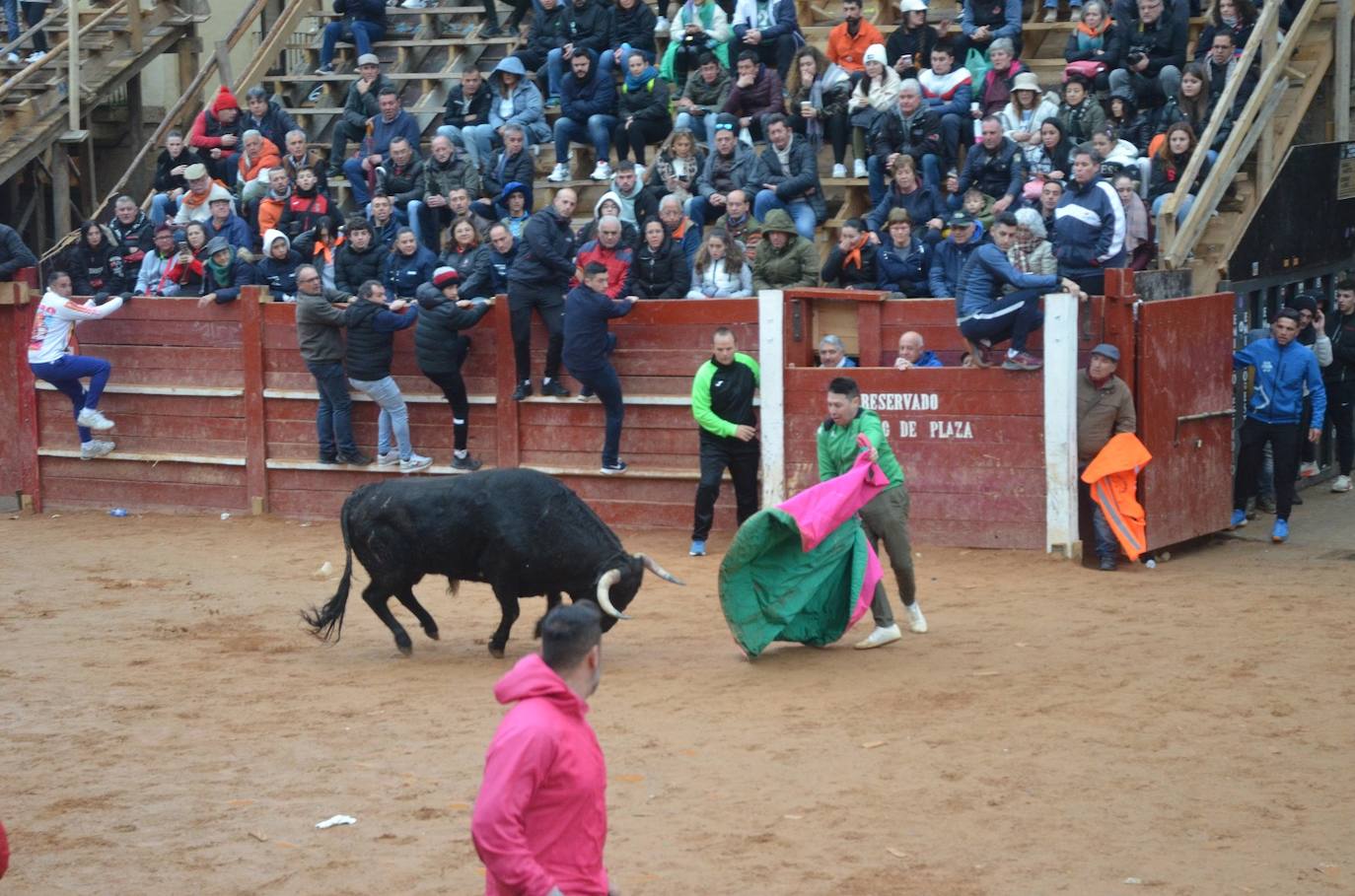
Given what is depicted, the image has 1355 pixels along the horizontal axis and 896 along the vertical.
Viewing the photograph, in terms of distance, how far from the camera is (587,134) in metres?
17.2

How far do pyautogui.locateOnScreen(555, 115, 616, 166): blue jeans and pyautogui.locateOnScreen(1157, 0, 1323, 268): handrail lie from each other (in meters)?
5.67

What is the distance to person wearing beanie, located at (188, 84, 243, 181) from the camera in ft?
60.6

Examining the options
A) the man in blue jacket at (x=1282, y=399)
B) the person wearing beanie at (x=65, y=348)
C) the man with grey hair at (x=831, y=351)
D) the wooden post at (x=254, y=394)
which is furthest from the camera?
the person wearing beanie at (x=65, y=348)

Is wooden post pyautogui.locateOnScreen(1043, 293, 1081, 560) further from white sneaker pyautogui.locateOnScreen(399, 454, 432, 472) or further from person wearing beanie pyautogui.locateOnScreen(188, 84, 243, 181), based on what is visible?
person wearing beanie pyautogui.locateOnScreen(188, 84, 243, 181)

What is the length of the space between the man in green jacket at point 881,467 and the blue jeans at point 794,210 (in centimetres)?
501

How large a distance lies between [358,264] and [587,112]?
3.13 m

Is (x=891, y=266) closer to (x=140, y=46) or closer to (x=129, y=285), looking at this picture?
(x=129, y=285)

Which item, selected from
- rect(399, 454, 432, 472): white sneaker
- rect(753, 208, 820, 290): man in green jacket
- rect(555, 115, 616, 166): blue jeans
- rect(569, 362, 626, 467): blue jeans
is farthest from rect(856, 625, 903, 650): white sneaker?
rect(555, 115, 616, 166): blue jeans

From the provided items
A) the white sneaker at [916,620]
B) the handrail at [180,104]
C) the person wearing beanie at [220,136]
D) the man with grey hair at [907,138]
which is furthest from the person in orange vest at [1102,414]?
the handrail at [180,104]

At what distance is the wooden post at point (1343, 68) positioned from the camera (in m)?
14.7

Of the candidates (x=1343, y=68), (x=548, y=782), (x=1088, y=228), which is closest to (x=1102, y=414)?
(x=1088, y=228)

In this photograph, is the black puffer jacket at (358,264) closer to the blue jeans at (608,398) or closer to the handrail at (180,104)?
the blue jeans at (608,398)

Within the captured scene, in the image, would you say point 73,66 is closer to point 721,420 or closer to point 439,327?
point 439,327

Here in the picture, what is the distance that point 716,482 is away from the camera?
13125 millimetres
